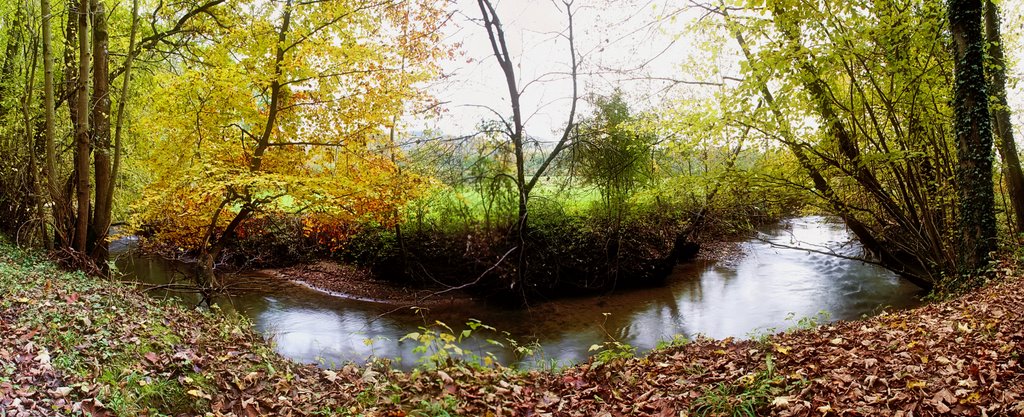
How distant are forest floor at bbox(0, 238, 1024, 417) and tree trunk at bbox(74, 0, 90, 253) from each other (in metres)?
3.04

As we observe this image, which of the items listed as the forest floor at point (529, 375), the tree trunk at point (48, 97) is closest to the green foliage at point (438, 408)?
the forest floor at point (529, 375)

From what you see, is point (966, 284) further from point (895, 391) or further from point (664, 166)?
point (664, 166)

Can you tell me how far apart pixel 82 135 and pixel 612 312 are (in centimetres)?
1073

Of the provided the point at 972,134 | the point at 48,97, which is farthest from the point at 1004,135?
the point at 48,97

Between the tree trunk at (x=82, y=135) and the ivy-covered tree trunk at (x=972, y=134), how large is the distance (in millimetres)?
12171

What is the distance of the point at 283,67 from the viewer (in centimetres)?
1001

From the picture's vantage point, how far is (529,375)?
5594mm

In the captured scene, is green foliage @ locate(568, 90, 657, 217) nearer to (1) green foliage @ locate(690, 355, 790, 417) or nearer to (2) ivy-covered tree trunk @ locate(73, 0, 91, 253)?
(1) green foliage @ locate(690, 355, 790, 417)

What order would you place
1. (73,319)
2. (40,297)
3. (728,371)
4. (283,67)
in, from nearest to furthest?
(728,371) < (73,319) < (40,297) < (283,67)

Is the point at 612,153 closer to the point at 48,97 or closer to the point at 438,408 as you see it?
the point at 438,408

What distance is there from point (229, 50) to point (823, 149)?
11.2 meters

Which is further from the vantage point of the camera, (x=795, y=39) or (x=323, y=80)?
(x=323, y=80)

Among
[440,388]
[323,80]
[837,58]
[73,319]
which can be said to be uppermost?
[323,80]

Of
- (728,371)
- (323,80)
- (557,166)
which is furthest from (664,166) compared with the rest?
(728,371)
